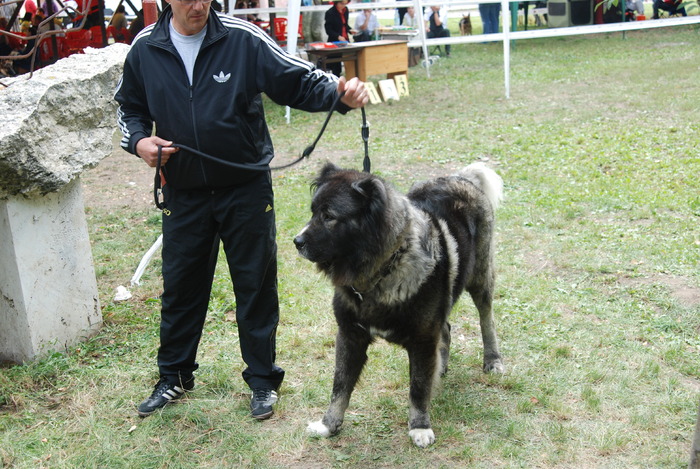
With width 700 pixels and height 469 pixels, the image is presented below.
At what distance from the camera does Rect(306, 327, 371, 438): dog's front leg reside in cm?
341

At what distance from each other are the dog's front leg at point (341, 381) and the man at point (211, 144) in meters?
0.37

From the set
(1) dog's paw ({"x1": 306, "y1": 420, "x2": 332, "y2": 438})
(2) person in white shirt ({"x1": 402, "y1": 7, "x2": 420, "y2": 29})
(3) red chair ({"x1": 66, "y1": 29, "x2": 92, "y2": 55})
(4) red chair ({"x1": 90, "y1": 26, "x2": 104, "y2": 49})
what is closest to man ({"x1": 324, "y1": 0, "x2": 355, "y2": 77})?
(4) red chair ({"x1": 90, "y1": 26, "x2": 104, "y2": 49})

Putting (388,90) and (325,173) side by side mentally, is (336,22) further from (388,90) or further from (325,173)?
(325,173)

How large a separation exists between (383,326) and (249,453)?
3.02 ft

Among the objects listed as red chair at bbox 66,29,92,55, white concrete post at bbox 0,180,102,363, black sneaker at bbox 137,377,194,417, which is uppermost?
red chair at bbox 66,29,92,55

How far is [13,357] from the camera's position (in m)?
4.14

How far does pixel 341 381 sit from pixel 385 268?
69 cm

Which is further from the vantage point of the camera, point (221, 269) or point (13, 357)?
point (221, 269)

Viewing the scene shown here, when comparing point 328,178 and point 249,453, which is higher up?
point 328,178

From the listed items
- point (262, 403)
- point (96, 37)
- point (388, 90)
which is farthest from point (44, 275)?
point (388, 90)

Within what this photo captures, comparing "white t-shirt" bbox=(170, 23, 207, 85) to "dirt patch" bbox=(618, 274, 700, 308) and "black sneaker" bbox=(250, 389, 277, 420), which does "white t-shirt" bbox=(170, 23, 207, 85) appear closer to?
"black sneaker" bbox=(250, 389, 277, 420)

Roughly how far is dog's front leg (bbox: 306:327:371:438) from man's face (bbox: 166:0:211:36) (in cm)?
165

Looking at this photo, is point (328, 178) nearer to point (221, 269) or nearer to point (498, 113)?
point (221, 269)

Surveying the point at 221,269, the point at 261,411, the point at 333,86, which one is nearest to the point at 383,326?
the point at 261,411
